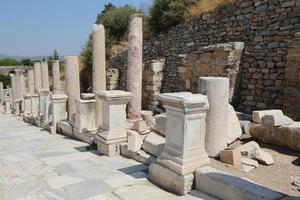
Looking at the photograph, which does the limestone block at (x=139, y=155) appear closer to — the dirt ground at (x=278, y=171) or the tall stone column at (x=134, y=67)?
the dirt ground at (x=278, y=171)

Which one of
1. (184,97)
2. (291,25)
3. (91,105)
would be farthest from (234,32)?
(184,97)

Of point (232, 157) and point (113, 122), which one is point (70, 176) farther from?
point (232, 157)

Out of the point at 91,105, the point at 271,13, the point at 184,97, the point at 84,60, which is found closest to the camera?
the point at 184,97

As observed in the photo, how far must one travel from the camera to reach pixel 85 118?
25.8 feet

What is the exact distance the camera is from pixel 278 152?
4.78m

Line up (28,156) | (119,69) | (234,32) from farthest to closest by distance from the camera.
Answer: (119,69) → (234,32) → (28,156)

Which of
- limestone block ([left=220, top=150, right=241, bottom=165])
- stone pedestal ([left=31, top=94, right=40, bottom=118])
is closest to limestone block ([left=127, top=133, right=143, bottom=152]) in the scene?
limestone block ([left=220, top=150, right=241, bottom=165])

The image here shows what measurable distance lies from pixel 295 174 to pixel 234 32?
7437 mm

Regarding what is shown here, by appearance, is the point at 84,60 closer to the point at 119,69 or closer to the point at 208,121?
the point at 119,69

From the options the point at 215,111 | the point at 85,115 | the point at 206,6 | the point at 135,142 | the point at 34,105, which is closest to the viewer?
the point at 215,111

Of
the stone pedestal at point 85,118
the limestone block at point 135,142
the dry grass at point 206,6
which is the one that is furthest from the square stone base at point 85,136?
the dry grass at point 206,6

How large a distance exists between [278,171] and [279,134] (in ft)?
2.68

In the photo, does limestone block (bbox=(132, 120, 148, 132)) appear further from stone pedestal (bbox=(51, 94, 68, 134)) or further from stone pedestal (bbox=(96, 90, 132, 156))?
stone pedestal (bbox=(51, 94, 68, 134))

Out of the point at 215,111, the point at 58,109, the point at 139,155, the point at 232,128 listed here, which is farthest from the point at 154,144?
the point at 58,109
